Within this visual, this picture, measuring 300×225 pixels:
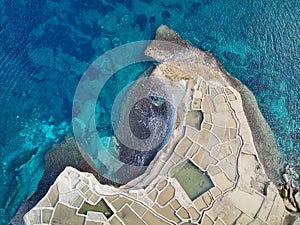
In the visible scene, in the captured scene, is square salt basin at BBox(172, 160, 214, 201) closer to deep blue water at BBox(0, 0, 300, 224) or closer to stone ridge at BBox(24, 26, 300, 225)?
stone ridge at BBox(24, 26, 300, 225)

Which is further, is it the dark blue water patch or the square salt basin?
the dark blue water patch

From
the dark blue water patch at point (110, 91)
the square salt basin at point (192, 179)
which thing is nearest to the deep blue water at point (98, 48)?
the dark blue water patch at point (110, 91)

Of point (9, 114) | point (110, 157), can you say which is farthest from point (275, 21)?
point (9, 114)

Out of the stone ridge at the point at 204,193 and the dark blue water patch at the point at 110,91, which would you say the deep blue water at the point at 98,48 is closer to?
the dark blue water patch at the point at 110,91

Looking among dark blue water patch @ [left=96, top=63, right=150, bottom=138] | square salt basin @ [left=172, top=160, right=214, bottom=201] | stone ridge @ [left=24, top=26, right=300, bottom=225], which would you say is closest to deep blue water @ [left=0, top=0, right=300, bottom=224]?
dark blue water patch @ [left=96, top=63, right=150, bottom=138]

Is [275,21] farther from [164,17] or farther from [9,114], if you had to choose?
[9,114]

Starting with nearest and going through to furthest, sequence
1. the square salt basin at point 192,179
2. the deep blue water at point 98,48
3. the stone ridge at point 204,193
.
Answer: the stone ridge at point 204,193
the square salt basin at point 192,179
the deep blue water at point 98,48
